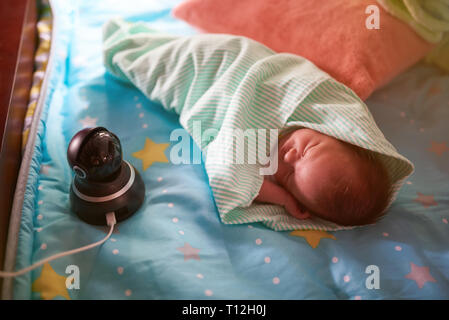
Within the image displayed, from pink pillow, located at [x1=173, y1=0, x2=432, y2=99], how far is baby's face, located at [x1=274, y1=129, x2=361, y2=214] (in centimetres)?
24

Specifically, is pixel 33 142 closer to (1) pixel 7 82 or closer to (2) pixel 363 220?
(1) pixel 7 82

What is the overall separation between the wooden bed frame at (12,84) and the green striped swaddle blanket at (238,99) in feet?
0.72

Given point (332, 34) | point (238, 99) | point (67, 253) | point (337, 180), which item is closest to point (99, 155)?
point (67, 253)

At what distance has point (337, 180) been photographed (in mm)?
780

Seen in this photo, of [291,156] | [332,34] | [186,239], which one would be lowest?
[186,239]

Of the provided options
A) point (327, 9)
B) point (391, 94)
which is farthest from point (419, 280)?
point (327, 9)

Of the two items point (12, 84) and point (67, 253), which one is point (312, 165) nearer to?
point (67, 253)

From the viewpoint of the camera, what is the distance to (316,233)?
791mm

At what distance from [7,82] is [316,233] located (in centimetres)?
76

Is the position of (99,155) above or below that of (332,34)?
below

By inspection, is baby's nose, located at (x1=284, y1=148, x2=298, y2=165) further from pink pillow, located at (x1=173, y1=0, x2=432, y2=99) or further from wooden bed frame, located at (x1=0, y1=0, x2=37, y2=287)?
wooden bed frame, located at (x1=0, y1=0, x2=37, y2=287)

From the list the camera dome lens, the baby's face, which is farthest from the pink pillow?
the camera dome lens

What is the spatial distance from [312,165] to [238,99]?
0.23m

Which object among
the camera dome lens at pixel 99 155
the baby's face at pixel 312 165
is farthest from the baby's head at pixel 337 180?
the camera dome lens at pixel 99 155
